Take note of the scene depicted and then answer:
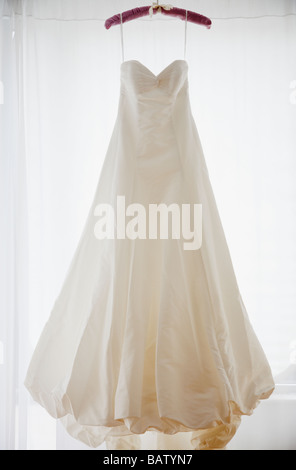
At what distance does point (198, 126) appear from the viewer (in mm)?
1488

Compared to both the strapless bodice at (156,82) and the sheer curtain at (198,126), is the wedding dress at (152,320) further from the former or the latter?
the sheer curtain at (198,126)

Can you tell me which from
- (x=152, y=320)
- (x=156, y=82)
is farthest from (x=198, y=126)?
(x=152, y=320)

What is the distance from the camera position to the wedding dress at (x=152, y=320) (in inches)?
36.0

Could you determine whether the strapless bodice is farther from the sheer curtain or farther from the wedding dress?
the sheer curtain

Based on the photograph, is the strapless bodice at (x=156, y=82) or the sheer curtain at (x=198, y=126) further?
the sheer curtain at (x=198, y=126)

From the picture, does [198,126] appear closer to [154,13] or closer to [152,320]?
[154,13]

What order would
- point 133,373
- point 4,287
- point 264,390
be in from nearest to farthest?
point 133,373
point 264,390
point 4,287

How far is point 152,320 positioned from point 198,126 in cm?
80

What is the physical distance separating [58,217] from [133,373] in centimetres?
74

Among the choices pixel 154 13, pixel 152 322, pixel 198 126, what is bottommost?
pixel 152 322

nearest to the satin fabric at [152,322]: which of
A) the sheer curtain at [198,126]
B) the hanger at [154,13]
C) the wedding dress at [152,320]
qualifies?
the wedding dress at [152,320]
